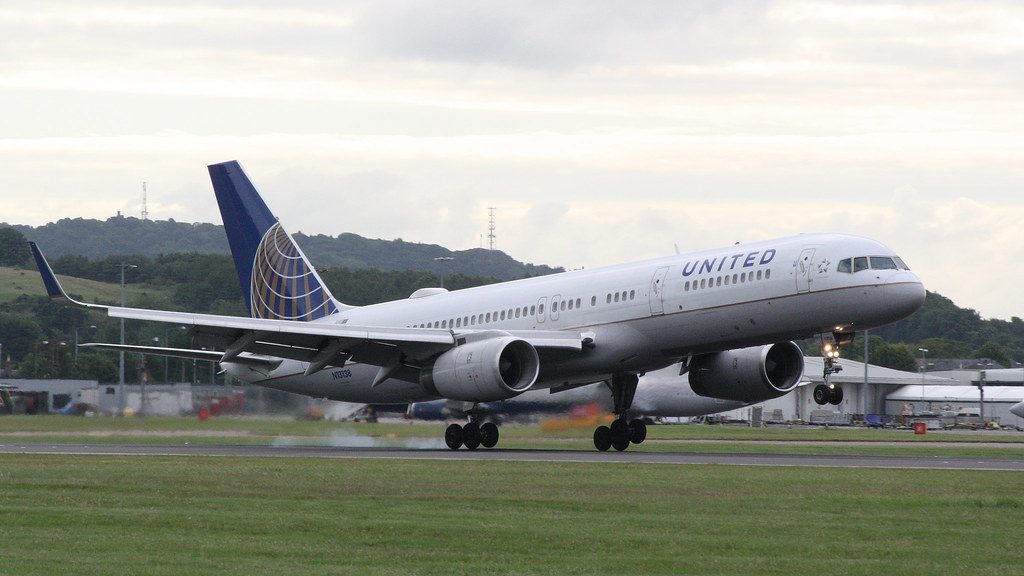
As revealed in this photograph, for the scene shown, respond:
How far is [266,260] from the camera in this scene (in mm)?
43000

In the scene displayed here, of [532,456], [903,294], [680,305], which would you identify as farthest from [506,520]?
[680,305]

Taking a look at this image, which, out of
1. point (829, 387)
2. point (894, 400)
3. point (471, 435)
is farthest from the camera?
point (894, 400)

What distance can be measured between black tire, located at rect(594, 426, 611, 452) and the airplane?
40mm

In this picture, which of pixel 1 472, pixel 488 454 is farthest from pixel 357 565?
pixel 488 454

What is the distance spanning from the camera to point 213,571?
1217 centimetres

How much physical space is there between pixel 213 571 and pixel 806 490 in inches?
438

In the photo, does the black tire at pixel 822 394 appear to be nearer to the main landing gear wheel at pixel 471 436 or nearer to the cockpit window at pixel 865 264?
the cockpit window at pixel 865 264

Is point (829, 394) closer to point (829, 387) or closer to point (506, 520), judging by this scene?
point (829, 387)

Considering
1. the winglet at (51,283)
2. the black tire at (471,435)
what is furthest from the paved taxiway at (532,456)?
the winglet at (51,283)

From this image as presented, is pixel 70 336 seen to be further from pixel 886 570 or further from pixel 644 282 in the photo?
pixel 886 570

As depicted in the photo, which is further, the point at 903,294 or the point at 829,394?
the point at 903,294

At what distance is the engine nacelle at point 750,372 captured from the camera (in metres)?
35.9

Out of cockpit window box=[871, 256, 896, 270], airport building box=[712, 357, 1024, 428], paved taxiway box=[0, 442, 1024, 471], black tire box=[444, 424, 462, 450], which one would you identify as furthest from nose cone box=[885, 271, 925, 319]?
airport building box=[712, 357, 1024, 428]

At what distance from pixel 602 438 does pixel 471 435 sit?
382 centimetres
